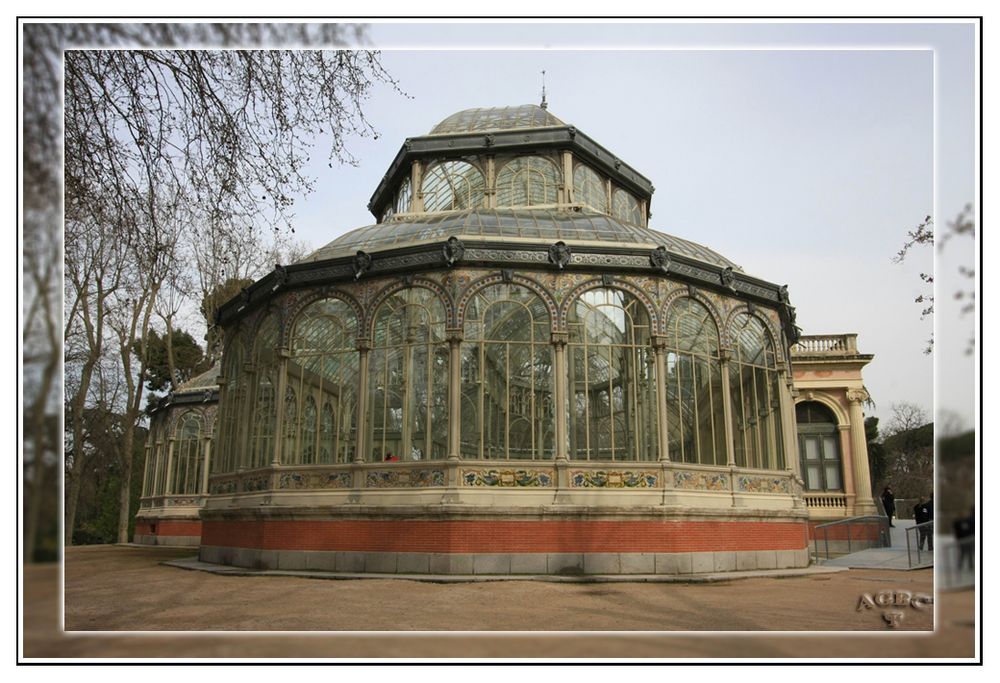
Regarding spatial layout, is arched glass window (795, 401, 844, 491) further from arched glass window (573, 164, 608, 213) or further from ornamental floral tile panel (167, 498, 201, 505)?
ornamental floral tile panel (167, 498, 201, 505)

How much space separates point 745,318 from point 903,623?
10088mm

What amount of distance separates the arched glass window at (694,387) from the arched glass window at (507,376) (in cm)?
267

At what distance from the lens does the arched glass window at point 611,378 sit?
50.7 feet

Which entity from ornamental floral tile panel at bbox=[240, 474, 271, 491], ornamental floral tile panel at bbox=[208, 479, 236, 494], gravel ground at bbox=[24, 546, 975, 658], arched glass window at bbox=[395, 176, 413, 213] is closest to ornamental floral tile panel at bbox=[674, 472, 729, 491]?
gravel ground at bbox=[24, 546, 975, 658]

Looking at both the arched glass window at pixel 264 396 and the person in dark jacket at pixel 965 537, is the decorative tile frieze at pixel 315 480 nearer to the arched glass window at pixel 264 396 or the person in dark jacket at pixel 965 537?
the arched glass window at pixel 264 396

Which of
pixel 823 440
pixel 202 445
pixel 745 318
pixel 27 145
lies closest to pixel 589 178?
pixel 745 318

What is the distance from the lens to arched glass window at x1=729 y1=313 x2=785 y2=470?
17188 millimetres

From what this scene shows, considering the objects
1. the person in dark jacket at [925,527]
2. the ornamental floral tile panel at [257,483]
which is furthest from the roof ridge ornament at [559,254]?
the person in dark jacket at [925,527]

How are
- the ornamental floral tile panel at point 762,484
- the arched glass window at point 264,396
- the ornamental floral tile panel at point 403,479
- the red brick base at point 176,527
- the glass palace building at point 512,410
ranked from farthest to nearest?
the red brick base at point 176,527, the arched glass window at point 264,396, the ornamental floral tile panel at point 762,484, the ornamental floral tile panel at point 403,479, the glass palace building at point 512,410

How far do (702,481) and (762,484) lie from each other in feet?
6.36

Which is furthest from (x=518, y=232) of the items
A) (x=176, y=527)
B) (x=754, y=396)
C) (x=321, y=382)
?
(x=176, y=527)

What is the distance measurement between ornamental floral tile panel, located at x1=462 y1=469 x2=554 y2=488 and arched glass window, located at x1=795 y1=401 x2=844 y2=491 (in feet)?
62.4

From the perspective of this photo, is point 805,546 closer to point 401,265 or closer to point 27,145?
point 401,265

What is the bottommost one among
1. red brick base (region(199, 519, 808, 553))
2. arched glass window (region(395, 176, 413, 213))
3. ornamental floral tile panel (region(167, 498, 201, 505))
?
ornamental floral tile panel (region(167, 498, 201, 505))
